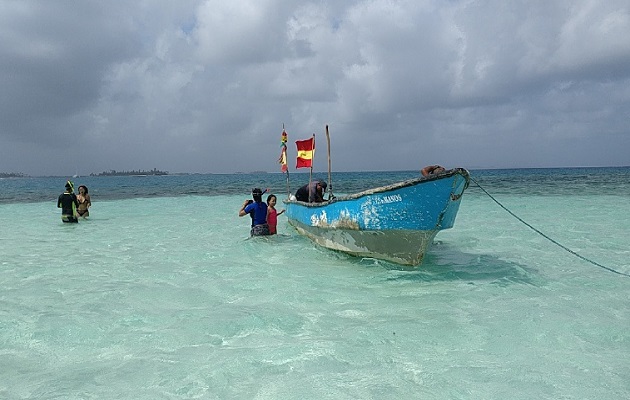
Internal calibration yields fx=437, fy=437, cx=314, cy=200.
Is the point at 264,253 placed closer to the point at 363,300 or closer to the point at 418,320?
the point at 363,300

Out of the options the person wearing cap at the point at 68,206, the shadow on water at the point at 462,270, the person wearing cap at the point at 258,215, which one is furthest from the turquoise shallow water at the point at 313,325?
the person wearing cap at the point at 68,206

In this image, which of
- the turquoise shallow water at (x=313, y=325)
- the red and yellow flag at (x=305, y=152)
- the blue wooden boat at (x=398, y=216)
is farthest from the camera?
the red and yellow flag at (x=305, y=152)

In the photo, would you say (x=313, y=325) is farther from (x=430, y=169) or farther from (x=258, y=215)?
(x=258, y=215)

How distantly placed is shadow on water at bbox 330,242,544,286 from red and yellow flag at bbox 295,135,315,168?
134 inches

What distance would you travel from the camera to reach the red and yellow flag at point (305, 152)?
12.1 m

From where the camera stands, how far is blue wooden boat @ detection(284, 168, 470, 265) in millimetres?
7305

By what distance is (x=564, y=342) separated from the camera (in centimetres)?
485

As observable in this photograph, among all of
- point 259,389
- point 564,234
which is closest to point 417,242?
point 259,389

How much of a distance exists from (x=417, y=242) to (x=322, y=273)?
1.85m

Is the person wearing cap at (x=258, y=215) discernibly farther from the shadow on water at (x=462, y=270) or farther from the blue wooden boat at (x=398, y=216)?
the shadow on water at (x=462, y=270)

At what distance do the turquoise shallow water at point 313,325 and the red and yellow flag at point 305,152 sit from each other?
2698 mm

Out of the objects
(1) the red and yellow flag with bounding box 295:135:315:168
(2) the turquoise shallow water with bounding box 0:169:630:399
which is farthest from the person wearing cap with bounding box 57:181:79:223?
(1) the red and yellow flag with bounding box 295:135:315:168

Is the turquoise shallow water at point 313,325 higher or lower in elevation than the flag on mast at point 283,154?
lower

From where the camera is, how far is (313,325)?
215 inches
